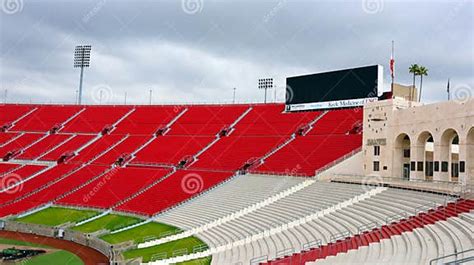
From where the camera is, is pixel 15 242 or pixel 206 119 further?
pixel 206 119

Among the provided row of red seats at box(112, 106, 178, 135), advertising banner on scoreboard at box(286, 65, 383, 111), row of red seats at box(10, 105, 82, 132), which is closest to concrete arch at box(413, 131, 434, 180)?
advertising banner on scoreboard at box(286, 65, 383, 111)

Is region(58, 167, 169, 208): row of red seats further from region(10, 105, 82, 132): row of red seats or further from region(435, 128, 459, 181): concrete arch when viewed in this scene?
region(435, 128, 459, 181): concrete arch

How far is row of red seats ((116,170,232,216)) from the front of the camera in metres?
34.2

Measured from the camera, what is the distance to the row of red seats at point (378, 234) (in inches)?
665

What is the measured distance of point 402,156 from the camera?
29.8 meters

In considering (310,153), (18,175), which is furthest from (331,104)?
(18,175)

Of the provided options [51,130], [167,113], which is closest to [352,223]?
[167,113]

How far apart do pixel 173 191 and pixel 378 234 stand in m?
21.5

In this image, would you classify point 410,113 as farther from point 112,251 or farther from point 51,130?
point 51,130

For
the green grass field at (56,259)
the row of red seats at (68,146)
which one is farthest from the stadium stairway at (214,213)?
the row of red seats at (68,146)

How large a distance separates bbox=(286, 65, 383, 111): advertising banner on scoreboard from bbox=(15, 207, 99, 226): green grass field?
22.7 metres

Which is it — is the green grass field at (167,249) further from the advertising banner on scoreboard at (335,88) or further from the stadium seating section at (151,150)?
the advertising banner on scoreboard at (335,88)

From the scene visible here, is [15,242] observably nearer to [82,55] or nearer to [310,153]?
[310,153]

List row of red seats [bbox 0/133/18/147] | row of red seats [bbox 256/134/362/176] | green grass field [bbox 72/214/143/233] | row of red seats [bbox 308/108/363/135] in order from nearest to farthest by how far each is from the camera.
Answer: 1. green grass field [bbox 72/214/143/233]
2. row of red seats [bbox 256/134/362/176]
3. row of red seats [bbox 308/108/363/135]
4. row of red seats [bbox 0/133/18/147]
